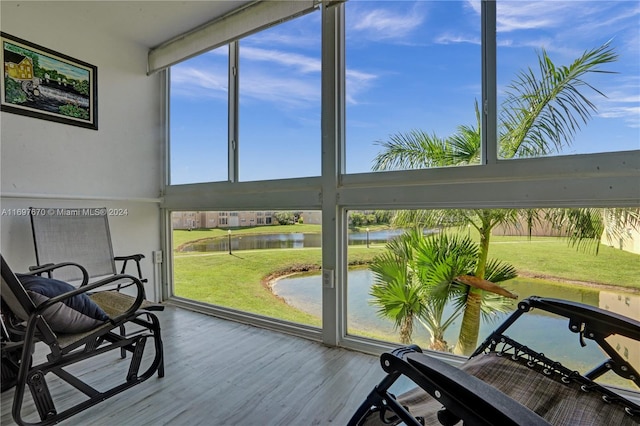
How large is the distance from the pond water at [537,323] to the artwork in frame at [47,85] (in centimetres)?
276

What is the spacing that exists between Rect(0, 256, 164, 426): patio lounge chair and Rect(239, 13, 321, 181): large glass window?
1408 millimetres

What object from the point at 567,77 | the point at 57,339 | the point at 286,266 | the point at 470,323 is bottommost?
the point at 470,323

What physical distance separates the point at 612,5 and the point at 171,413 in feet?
9.82

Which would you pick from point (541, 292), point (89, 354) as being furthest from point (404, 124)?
point (89, 354)

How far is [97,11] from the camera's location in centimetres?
268

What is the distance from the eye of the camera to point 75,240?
8.52ft

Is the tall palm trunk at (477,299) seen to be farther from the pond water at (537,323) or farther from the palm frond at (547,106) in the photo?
the palm frond at (547,106)

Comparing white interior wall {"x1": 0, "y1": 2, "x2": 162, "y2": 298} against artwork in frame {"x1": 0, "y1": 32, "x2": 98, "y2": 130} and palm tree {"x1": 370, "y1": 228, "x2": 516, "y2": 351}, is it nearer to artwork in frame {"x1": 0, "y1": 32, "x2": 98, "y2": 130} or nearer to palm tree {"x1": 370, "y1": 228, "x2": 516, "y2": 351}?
artwork in frame {"x1": 0, "y1": 32, "x2": 98, "y2": 130}

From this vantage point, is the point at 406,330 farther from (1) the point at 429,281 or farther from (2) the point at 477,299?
(2) the point at 477,299

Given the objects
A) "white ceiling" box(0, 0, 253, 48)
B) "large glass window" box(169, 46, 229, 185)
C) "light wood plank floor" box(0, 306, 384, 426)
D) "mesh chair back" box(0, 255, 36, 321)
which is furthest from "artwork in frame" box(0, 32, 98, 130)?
"light wood plank floor" box(0, 306, 384, 426)

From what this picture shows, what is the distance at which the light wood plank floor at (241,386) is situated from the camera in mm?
1489

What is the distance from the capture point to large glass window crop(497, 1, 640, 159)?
61.8 inches

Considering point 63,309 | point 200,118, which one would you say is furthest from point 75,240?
point 200,118

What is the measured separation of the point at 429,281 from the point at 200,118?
262 centimetres
